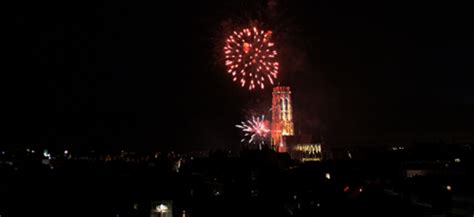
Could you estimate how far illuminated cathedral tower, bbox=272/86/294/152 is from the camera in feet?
Answer: 318

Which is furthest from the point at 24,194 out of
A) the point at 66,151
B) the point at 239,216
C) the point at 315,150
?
the point at 66,151

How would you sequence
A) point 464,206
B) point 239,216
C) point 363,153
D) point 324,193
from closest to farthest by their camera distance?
1. point 239,216
2. point 464,206
3. point 324,193
4. point 363,153

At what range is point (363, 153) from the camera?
8569 centimetres

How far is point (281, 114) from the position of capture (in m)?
98.0

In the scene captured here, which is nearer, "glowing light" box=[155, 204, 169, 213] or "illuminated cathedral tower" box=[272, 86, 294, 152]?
"glowing light" box=[155, 204, 169, 213]

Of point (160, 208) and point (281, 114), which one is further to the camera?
point (281, 114)

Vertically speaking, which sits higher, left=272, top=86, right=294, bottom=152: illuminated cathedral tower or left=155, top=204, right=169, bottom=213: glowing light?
left=272, top=86, right=294, bottom=152: illuminated cathedral tower

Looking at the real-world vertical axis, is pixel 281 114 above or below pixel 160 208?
above

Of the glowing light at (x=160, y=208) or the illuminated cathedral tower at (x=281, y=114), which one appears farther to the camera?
the illuminated cathedral tower at (x=281, y=114)

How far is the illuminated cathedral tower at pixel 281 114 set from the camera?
96.9 m

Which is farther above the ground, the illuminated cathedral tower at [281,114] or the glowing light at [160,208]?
the illuminated cathedral tower at [281,114]

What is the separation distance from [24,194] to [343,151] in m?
70.9

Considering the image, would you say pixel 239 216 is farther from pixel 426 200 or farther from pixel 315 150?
pixel 315 150

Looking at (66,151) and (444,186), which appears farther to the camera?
(66,151)
